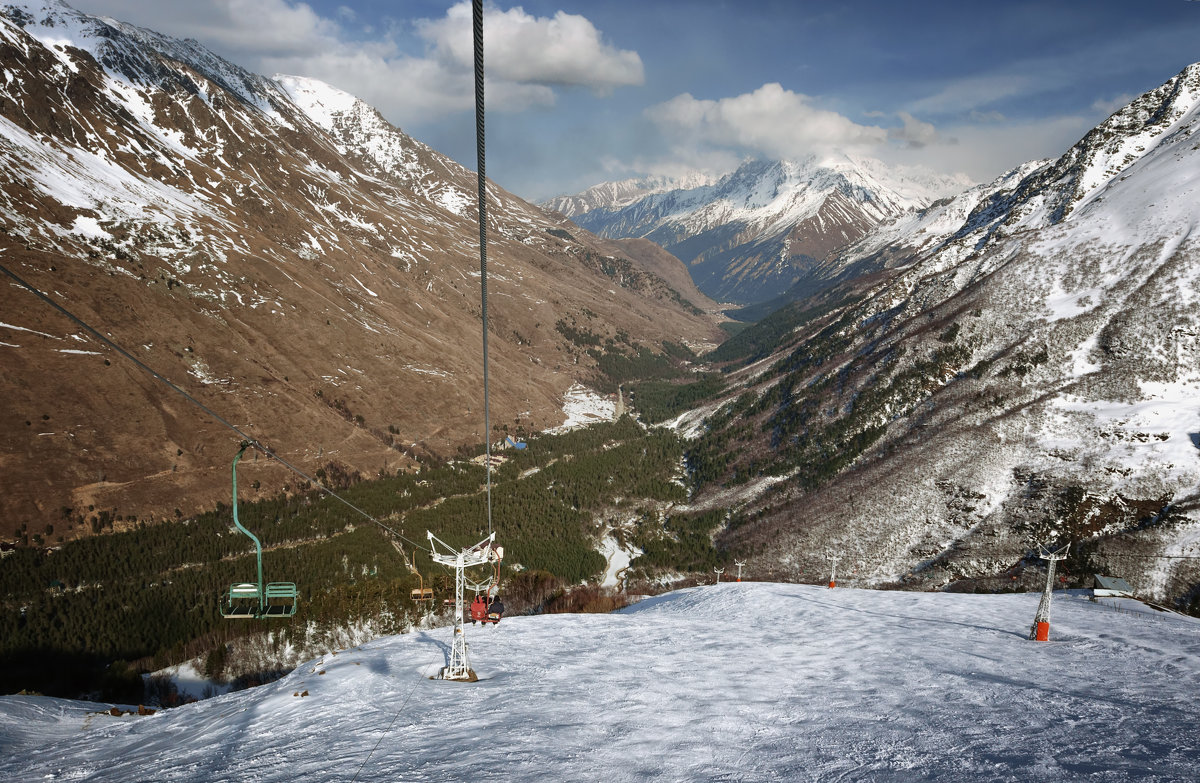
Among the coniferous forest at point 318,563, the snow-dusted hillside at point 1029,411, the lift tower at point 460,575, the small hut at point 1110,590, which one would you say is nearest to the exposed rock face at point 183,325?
the coniferous forest at point 318,563

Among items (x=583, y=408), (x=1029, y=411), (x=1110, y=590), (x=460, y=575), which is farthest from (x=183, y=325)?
(x=1029, y=411)

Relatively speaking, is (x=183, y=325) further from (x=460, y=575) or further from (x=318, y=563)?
(x=460, y=575)

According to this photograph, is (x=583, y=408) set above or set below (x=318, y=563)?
above

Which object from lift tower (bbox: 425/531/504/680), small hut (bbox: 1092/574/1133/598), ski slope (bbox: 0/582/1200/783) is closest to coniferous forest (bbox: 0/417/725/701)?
lift tower (bbox: 425/531/504/680)

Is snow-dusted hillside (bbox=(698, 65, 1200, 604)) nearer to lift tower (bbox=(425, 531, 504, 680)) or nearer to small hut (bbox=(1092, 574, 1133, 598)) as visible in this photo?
small hut (bbox=(1092, 574, 1133, 598))

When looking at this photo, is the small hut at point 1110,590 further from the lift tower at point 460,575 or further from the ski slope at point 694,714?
the lift tower at point 460,575

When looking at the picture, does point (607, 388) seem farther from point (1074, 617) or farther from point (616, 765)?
point (616, 765)
